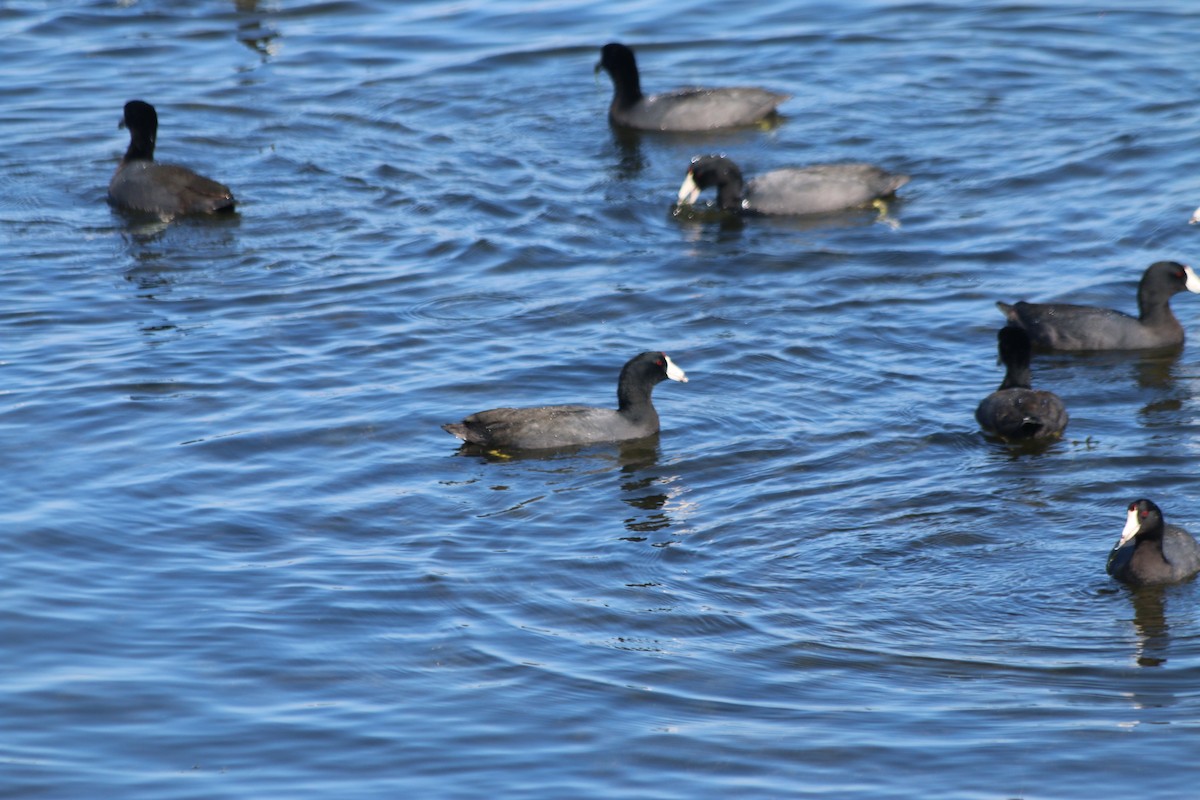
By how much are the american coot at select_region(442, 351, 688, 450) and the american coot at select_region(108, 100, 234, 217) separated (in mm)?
5031

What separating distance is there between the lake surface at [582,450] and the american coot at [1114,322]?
0.49ft

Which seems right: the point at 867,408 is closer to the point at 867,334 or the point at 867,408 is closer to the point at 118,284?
the point at 867,334

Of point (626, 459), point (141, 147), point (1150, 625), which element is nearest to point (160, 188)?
point (141, 147)

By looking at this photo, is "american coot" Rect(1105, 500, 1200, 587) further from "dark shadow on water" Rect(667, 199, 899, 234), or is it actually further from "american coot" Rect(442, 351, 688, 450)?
"dark shadow on water" Rect(667, 199, 899, 234)

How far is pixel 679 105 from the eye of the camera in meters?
17.9

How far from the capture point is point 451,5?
2250 centimetres

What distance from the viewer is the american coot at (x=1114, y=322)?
40.1 feet

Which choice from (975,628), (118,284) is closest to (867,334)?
(975,628)

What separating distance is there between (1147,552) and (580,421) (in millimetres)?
3647

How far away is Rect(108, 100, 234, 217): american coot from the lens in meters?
15.0

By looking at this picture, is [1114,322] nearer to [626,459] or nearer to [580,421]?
[626,459]

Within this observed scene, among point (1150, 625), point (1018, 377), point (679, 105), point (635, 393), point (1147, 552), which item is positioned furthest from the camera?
point (679, 105)

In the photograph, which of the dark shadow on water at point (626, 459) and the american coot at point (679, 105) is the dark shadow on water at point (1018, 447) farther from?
the american coot at point (679, 105)

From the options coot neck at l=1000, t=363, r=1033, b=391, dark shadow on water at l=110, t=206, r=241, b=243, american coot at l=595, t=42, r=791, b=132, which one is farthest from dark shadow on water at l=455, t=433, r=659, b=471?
A: american coot at l=595, t=42, r=791, b=132
